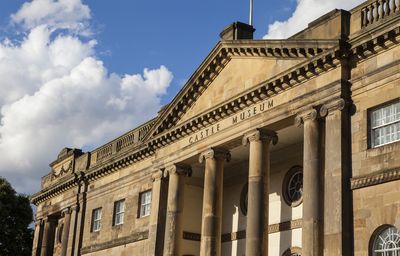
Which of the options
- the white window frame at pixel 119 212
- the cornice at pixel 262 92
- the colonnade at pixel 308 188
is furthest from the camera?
the white window frame at pixel 119 212

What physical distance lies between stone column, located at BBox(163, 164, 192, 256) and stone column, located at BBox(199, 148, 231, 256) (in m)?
2.04

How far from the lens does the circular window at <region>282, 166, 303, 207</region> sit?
2450 centimetres

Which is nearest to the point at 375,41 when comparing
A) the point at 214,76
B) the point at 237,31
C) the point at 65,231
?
the point at 237,31

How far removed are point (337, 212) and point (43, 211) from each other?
26.0 m

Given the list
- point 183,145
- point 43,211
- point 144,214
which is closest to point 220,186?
point 183,145

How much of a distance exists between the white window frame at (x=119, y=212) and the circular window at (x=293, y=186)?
10.00 metres

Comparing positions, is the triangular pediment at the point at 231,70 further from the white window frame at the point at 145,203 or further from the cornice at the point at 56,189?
the cornice at the point at 56,189

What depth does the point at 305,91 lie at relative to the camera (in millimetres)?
20516

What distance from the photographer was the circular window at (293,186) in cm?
2450

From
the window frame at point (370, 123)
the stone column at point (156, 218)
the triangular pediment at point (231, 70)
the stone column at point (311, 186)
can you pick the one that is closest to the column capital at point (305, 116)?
the stone column at point (311, 186)

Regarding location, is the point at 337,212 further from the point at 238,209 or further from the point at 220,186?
the point at 238,209

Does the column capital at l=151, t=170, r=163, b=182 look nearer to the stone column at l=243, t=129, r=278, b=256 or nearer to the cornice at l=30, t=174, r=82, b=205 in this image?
the stone column at l=243, t=129, r=278, b=256

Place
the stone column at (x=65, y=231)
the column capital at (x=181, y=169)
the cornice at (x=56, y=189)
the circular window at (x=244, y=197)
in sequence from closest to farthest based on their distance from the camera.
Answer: the column capital at (x=181, y=169) < the circular window at (x=244, y=197) < the stone column at (x=65, y=231) < the cornice at (x=56, y=189)

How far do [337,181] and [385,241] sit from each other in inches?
87.2
